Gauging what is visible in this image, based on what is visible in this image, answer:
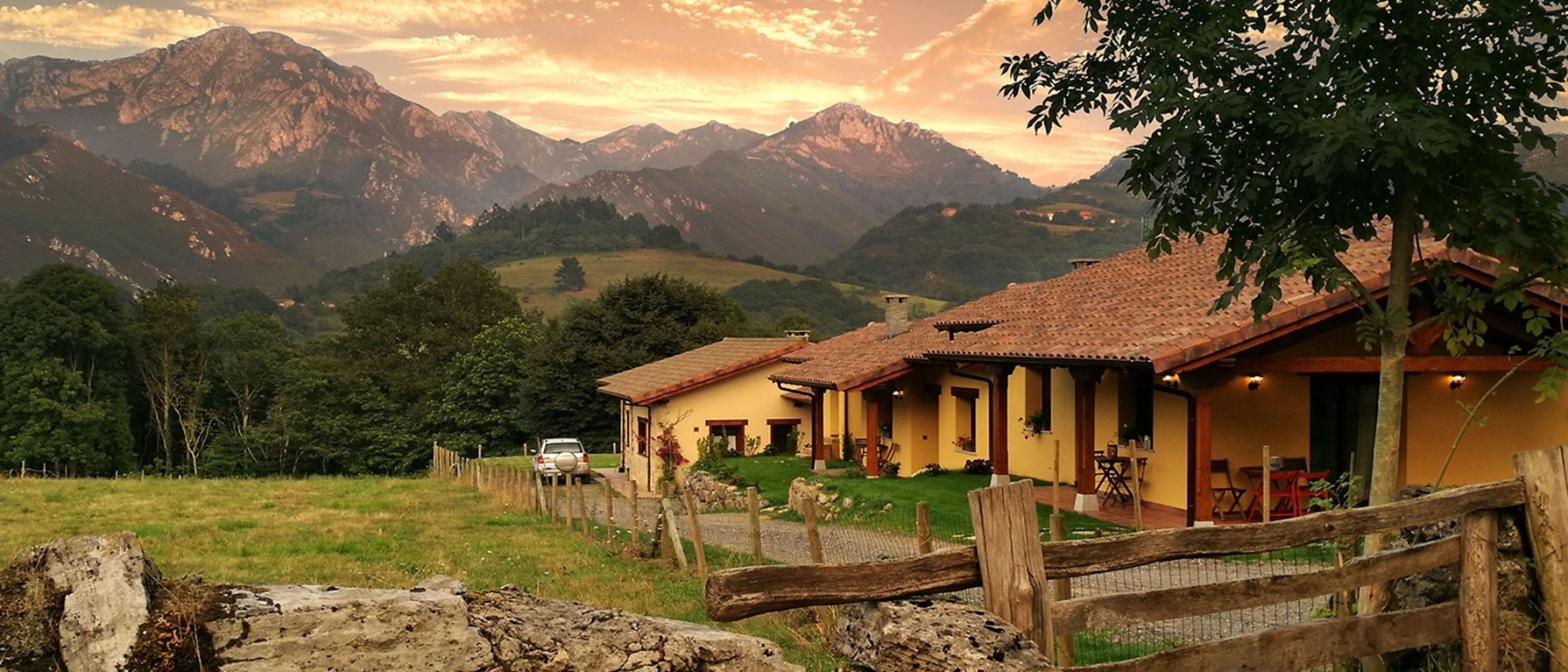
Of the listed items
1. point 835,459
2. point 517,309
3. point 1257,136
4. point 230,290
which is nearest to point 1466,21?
point 1257,136

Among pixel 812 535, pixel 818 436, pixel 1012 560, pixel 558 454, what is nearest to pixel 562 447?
pixel 558 454

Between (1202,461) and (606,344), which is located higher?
(606,344)

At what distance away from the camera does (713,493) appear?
28172 millimetres

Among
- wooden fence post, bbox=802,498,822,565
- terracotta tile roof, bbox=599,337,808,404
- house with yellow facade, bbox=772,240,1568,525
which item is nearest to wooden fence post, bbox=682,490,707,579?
wooden fence post, bbox=802,498,822,565

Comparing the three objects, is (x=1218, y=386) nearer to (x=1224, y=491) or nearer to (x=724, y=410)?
(x=1224, y=491)

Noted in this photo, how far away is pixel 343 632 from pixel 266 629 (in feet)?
0.76

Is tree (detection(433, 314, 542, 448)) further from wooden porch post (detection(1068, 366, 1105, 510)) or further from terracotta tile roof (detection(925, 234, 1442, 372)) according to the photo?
wooden porch post (detection(1068, 366, 1105, 510))

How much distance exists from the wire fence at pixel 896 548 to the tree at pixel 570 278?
10056 cm

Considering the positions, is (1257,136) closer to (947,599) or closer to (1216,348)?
(947,599)

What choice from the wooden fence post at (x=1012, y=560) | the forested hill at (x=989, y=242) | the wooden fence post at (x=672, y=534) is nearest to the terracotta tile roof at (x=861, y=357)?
the wooden fence post at (x=672, y=534)

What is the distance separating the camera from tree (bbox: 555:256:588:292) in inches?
4956

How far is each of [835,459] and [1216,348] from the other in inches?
659

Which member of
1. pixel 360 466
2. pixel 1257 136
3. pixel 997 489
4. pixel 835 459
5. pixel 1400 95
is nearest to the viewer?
pixel 997 489

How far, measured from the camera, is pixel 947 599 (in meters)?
4.51
